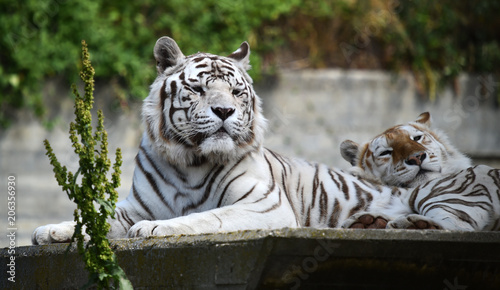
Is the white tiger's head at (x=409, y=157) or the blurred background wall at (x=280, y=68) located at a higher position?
the blurred background wall at (x=280, y=68)

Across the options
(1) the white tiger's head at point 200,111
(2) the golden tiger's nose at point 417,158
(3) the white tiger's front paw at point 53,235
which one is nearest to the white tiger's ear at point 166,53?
(1) the white tiger's head at point 200,111

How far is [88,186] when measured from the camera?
105 inches

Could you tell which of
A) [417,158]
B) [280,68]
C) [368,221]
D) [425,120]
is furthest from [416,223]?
[280,68]

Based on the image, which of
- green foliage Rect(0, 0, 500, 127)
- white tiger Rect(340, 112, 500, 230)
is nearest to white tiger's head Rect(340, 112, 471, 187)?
white tiger Rect(340, 112, 500, 230)

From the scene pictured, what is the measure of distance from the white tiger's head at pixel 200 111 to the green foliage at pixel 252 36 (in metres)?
4.61

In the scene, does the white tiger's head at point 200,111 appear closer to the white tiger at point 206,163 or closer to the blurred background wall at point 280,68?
the white tiger at point 206,163

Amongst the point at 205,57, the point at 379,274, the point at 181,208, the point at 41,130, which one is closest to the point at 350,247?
the point at 379,274

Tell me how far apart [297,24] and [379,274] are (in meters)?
7.16

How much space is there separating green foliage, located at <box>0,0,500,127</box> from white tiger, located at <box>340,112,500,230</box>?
460 centimetres

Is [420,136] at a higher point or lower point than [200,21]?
lower

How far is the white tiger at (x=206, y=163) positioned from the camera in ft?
11.6

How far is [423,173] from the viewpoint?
12.9ft

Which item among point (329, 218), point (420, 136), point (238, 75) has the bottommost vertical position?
point (329, 218)

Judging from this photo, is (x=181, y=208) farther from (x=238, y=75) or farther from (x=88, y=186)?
(x=88, y=186)
